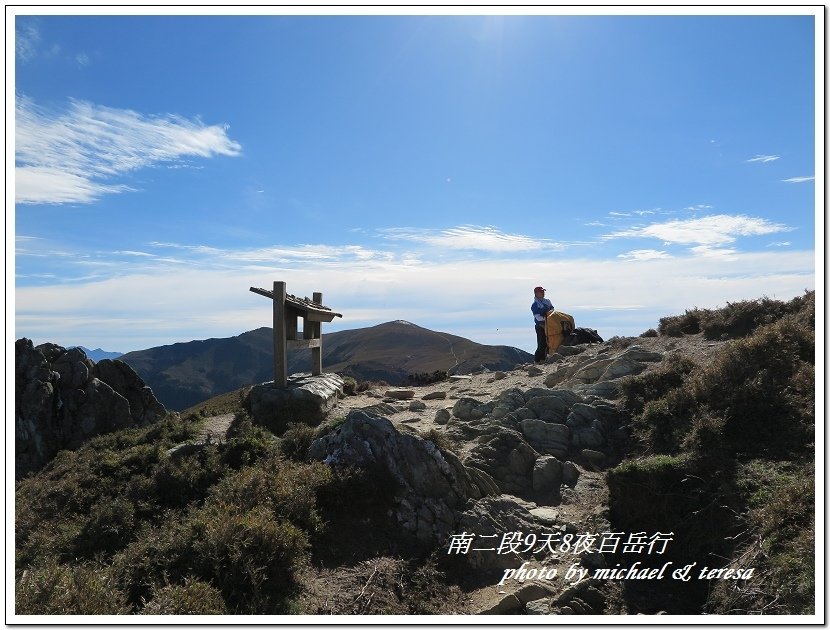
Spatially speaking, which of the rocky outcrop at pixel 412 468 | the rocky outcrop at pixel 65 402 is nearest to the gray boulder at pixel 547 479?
the rocky outcrop at pixel 412 468

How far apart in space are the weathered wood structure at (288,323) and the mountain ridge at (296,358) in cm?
2879

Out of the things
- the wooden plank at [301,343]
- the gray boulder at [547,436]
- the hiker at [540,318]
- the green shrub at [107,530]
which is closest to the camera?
the green shrub at [107,530]

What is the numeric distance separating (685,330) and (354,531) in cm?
1477

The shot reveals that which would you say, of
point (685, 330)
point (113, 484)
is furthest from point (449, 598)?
point (685, 330)

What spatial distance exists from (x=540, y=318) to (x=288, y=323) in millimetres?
11298

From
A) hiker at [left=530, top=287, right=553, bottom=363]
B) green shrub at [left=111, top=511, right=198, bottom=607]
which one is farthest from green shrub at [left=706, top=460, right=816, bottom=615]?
hiker at [left=530, top=287, right=553, bottom=363]

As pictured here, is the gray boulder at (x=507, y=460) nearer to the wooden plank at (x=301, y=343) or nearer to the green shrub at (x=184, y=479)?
the green shrub at (x=184, y=479)

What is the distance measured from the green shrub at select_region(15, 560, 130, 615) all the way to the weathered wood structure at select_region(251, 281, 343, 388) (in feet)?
27.2

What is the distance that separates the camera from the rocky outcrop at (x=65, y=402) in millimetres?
15977

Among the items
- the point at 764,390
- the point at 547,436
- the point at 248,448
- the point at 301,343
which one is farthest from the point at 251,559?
the point at 301,343

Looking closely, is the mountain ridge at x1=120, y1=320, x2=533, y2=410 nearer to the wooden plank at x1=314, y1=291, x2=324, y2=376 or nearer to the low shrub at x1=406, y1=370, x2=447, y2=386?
the low shrub at x1=406, y1=370, x2=447, y2=386

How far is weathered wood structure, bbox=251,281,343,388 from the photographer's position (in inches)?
552

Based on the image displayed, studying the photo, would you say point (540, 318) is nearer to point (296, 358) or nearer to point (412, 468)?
point (412, 468)
